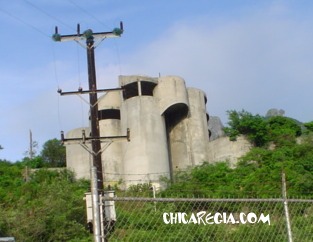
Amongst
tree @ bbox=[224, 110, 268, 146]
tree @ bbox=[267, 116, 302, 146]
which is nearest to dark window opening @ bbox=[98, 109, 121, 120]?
tree @ bbox=[224, 110, 268, 146]

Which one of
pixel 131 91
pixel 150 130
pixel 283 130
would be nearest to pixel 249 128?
pixel 283 130

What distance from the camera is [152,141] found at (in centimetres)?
3559

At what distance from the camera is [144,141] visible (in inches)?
1390

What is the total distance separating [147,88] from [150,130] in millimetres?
4607

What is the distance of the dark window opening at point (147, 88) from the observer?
38362 millimetres

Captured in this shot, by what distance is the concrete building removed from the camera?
116 ft

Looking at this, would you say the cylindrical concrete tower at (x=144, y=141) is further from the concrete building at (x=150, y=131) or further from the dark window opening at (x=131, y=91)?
the dark window opening at (x=131, y=91)

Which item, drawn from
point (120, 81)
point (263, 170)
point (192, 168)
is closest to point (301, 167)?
point (263, 170)

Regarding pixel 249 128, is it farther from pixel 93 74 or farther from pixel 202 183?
pixel 93 74

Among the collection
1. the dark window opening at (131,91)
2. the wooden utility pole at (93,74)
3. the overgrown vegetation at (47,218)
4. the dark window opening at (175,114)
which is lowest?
the overgrown vegetation at (47,218)

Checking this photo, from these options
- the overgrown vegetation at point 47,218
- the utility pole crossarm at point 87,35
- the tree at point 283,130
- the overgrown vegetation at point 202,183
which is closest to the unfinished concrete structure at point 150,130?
the overgrown vegetation at point 202,183

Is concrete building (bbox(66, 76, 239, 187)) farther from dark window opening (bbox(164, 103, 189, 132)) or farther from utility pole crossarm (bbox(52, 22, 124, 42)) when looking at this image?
utility pole crossarm (bbox(52, 22, 124, 42))

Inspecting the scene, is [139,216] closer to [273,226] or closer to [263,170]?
[273,226]

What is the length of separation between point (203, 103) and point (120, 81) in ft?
21.3
